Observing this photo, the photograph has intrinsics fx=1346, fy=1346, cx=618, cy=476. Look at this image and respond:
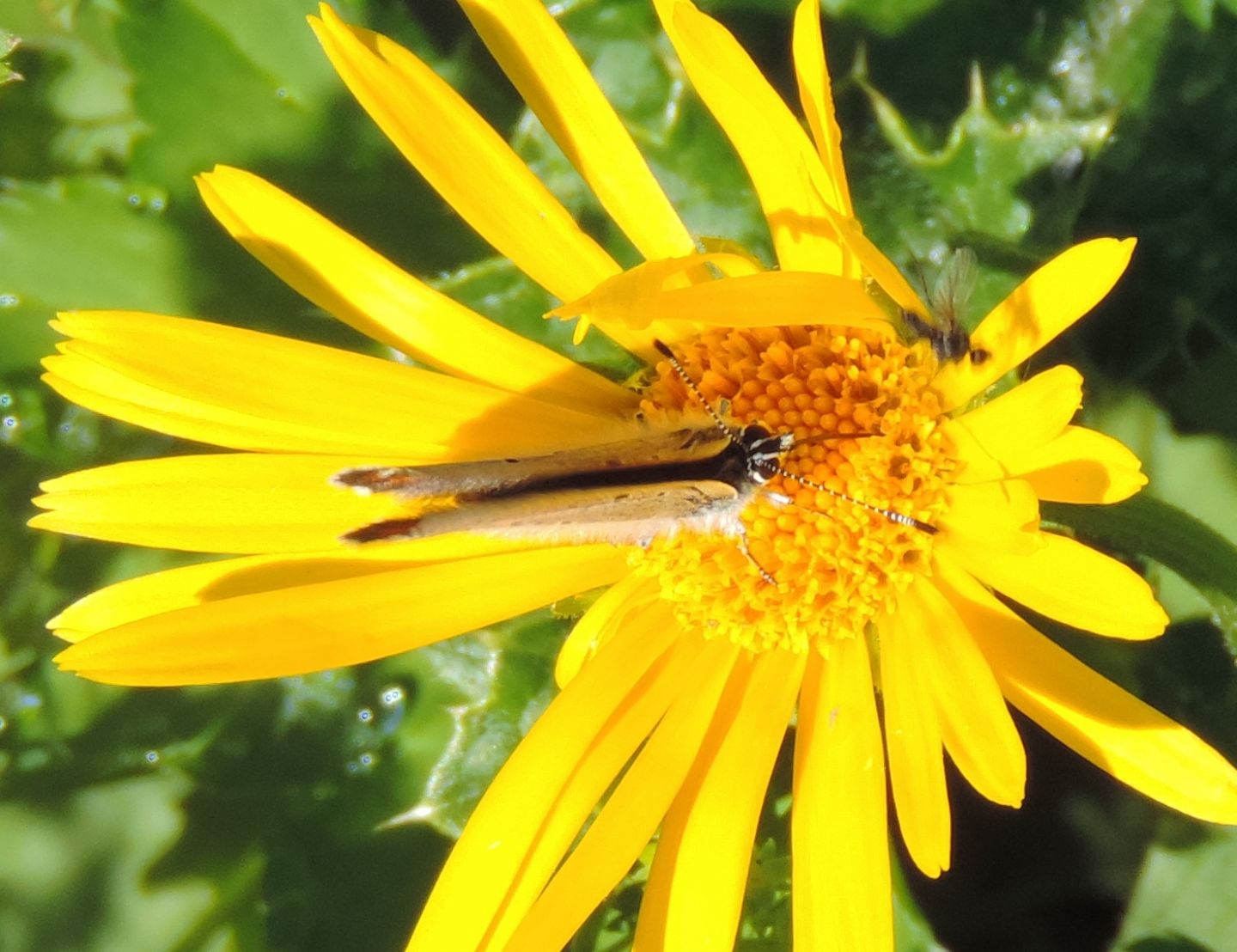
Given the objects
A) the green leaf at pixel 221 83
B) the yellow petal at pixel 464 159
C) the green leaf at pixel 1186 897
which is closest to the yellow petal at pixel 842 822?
the green leaf at pixel 1186 897

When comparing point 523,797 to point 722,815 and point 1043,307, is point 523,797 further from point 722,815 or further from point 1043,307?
point 1043,307

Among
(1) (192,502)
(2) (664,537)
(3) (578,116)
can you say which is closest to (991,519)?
(2) (664,537)

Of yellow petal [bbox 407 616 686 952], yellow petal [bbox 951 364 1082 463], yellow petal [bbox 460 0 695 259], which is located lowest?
yellow petal [bbox 407 616 686 952]

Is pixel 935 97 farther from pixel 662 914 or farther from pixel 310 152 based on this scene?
pixel 662 914

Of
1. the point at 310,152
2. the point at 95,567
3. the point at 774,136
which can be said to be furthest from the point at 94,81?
the point at 774,136

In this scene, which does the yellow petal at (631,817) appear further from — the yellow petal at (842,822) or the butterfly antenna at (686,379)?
the butterfly antenna at (686,379)

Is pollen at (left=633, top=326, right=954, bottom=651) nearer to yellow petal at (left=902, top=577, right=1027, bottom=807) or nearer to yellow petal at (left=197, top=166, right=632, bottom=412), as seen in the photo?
yellow petal at (left=902, top=577, right=1027, bottom=807)

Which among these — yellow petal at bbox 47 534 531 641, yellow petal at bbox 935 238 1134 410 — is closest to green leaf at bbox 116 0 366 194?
yellow petal at bbox 47 534 531 641
